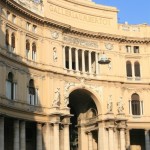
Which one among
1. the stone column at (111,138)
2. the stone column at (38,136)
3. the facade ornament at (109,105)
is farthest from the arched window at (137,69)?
the stone column at (38,136)

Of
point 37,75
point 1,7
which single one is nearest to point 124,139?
point 37,75

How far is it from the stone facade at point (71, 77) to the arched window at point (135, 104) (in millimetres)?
127

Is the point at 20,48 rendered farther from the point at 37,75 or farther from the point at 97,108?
the point at 97,108

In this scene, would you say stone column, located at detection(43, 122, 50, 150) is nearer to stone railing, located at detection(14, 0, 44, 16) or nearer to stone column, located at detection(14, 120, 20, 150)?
stone column, located at detection(14, 120, 20, 150)

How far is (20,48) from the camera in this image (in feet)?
153

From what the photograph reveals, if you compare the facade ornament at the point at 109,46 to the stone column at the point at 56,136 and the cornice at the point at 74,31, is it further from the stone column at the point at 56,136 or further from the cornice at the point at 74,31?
the stone column at the point at 56,136

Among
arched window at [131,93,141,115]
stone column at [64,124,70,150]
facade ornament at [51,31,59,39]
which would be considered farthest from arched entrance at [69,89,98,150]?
facade ornament at [51,31,59,39]

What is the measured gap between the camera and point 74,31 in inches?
2087

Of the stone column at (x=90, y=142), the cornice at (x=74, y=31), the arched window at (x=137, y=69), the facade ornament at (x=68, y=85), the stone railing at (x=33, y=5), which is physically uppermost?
the stone railing at (x=33, y=5)

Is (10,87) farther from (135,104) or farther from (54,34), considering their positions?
(135,104)

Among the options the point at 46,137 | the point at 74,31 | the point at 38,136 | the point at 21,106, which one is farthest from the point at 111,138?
the point at 74,31

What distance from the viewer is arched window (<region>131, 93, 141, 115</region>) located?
5634cm

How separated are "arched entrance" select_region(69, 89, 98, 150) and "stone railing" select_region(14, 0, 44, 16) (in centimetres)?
1070

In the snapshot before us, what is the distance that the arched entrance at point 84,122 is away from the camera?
5488cm
